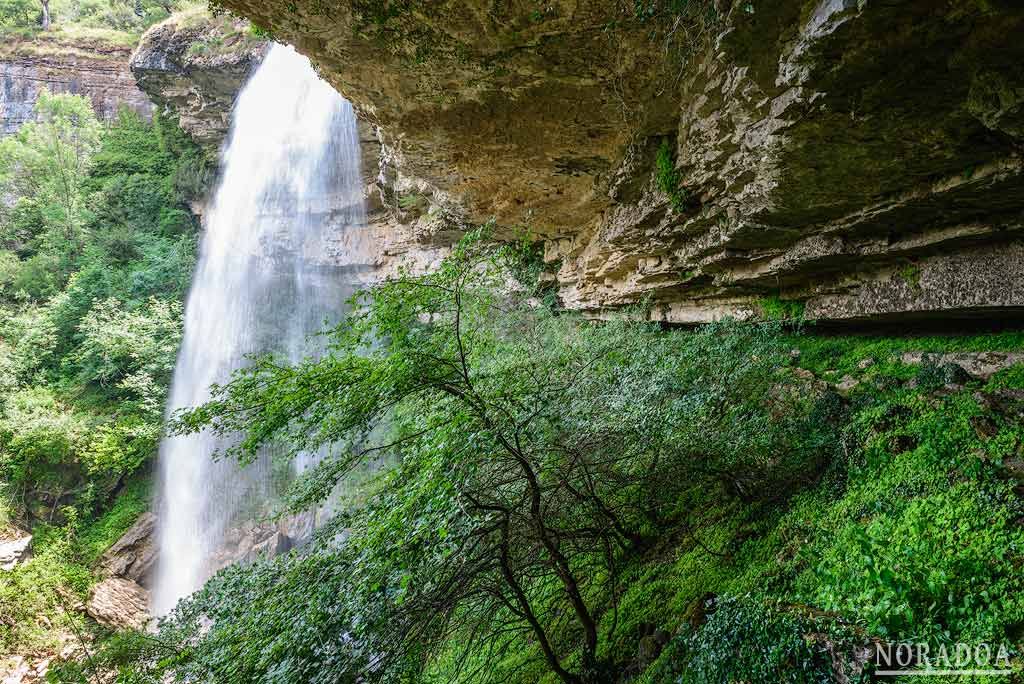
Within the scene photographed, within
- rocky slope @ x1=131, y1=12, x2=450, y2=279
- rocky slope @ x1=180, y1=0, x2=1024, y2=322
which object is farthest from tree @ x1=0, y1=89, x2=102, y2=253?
rocky slope @ x1=180, y1=0, x2=1024, y2=322

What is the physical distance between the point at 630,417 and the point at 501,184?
4787 mm

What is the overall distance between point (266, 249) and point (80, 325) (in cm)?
595

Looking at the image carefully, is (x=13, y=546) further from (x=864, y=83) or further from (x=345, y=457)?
(x=864, y=83)

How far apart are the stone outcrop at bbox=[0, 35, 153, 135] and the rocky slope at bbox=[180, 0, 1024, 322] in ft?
82.6

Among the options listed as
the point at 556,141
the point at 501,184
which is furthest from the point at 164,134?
the point at 556,141

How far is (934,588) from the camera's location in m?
2.38

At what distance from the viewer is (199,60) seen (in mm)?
16031

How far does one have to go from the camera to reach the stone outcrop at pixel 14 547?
11.4m

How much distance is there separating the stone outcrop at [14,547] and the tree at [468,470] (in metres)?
11.1

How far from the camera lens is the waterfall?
14.6 meters

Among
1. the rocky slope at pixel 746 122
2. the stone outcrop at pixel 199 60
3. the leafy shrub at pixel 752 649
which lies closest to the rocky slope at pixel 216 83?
the stone outcrop at pixel 199 60

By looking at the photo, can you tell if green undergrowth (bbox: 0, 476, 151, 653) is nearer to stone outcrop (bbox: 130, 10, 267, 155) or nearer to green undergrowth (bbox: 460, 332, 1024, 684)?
green undergrowth (bbox: 460, 332, 1024, 684)

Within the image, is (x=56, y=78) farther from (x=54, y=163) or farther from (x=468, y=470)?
(x=468, y=470)

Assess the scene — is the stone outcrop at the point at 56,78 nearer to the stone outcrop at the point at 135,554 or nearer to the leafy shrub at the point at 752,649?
the stone outcrop at the point at 135,554
